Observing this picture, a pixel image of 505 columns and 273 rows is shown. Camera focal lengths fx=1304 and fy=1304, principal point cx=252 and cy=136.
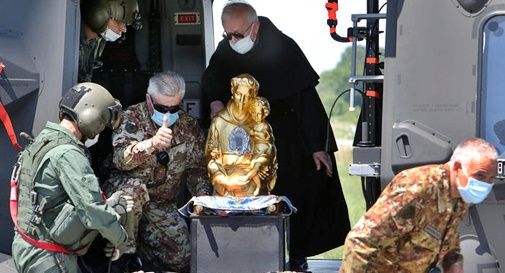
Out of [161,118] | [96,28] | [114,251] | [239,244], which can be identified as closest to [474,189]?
[239,244]

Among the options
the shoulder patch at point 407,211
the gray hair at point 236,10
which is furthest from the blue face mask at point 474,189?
the gray hair at point 236,10

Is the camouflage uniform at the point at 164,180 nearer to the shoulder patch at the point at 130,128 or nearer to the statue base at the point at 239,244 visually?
the shoulder patch at the point at 130,128

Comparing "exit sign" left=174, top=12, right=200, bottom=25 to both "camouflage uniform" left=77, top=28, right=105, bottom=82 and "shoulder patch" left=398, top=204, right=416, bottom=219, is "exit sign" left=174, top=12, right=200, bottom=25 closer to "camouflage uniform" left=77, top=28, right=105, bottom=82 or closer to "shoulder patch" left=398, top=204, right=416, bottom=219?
"camouflage uniform" left=77, top=28, right=105, bottom=82

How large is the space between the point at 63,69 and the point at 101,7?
681 mm

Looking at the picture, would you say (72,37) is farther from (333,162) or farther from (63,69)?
(333,162)

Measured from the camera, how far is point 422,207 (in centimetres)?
598

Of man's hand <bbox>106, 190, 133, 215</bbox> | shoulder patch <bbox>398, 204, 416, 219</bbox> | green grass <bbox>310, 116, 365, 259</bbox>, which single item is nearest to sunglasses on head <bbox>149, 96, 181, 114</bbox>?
man's hand <bbox>106, 190, 133, 215</bbox>

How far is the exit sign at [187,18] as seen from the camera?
9031 mm

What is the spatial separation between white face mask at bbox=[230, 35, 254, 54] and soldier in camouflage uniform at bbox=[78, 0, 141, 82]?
0.71 metres

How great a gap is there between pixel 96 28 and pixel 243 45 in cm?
95

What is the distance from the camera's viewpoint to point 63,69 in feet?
24.1

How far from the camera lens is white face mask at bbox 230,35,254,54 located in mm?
8203

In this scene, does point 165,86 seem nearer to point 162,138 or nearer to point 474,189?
point 162,138


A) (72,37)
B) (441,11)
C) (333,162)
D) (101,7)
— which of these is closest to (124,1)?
(101,7)
